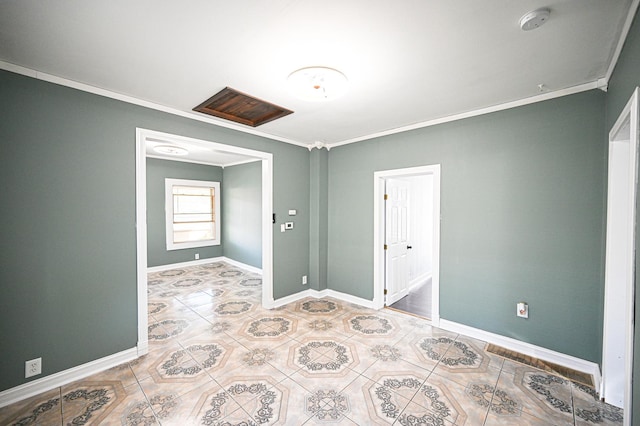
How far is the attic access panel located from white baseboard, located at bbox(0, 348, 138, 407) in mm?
2816

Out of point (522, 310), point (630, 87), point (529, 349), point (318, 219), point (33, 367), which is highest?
point (630, 87)

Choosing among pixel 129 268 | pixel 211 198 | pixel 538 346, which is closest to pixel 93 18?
pixel 129 268

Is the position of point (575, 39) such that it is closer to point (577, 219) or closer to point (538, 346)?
point (577, 219)

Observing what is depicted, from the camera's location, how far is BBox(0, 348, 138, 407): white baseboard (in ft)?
6.88

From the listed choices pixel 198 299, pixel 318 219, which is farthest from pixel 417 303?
pixel 198 299

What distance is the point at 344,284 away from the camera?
451 centimetres

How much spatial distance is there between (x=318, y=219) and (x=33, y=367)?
12.0ft

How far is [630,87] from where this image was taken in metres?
1.61

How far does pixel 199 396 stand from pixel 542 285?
11.5 ft

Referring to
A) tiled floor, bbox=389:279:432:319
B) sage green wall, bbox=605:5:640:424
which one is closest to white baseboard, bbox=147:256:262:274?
tiled floor, bbox=389:279:432:319

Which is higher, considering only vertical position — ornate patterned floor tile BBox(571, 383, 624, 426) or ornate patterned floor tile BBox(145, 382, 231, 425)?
ornate patterned floor tile BBox(571, 383, 624, 426)

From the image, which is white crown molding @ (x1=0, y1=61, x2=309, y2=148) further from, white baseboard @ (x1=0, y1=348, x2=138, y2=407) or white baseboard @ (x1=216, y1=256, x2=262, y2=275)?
white baseboard @ (x1=216, y1=256, x2=262, y2=275)

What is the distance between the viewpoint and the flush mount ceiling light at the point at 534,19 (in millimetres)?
1500

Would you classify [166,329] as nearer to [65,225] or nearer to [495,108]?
[65,225]
